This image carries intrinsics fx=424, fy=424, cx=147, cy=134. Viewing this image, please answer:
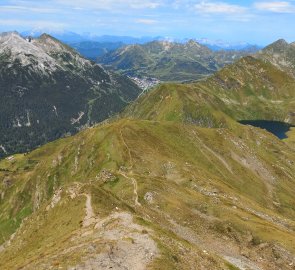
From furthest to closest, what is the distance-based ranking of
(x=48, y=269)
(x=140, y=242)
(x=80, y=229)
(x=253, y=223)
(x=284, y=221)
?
(x=284, y=221)
(x=253, y=223)
(x=80, y=229)
(x=140, y=242)
(x=48, y=269)

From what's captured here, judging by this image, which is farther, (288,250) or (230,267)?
(288,250)

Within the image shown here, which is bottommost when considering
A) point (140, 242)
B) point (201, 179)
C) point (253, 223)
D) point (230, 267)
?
point (201, 179)

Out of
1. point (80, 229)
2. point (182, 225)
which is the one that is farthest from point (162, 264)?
point (182, 225)

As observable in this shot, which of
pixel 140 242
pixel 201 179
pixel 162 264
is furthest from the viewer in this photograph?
pixel 201 179

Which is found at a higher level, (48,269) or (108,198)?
(48,269)

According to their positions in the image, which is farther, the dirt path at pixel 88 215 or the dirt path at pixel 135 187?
the dirt path at pixel 135 187

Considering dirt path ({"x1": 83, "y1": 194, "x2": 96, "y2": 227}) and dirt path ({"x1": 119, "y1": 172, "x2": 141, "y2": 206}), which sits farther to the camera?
dirt path ({"x1": 119, "y1": 172, "x2": 141, "y2": 206})

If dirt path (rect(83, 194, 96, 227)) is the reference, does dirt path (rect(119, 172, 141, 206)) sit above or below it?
below

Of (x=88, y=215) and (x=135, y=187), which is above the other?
(x=88, y=215)

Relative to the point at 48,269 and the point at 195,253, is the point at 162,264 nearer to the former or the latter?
the point at 195,253

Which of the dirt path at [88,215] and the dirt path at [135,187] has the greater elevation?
the dirt path at [88,215]

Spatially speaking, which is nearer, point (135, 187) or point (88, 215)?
point (88, 215)
